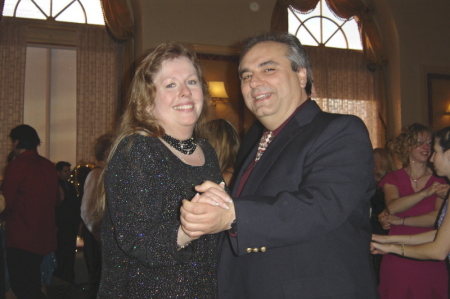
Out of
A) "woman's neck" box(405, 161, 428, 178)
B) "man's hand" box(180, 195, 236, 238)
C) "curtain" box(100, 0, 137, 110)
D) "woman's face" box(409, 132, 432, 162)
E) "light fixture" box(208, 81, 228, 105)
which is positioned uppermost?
"curtain" box(100, 0, 137, 110)

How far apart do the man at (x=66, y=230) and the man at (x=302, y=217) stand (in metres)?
4.20

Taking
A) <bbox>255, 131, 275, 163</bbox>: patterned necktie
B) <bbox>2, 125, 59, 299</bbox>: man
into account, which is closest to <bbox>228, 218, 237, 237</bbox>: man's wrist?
<bbox>255, 131, 275, 163</bbox>: patterned necktie

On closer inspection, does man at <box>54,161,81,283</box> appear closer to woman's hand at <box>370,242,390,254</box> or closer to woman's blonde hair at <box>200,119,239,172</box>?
woman's blonde hair at <box>200,119,239,172</box>

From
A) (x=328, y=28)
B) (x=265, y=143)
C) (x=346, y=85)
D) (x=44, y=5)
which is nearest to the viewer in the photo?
(x=265, y=143)

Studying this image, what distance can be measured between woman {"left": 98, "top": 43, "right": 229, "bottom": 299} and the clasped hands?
11 cm

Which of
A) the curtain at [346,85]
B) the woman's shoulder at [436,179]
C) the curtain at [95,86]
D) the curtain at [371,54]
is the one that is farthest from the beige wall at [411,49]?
the curtain at [95,86]

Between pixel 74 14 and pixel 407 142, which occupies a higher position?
pixel 74 14

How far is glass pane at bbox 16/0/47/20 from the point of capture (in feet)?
22.1

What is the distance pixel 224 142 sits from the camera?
3459mm

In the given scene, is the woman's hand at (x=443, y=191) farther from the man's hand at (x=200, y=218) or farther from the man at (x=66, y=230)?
the man at (x=66, y=230)

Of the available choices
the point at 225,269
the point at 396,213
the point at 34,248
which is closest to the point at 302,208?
the point at 225,269

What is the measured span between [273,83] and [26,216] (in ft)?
10.6

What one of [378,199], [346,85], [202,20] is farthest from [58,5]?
[378,199]

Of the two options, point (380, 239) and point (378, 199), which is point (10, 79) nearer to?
point (378, 199)
